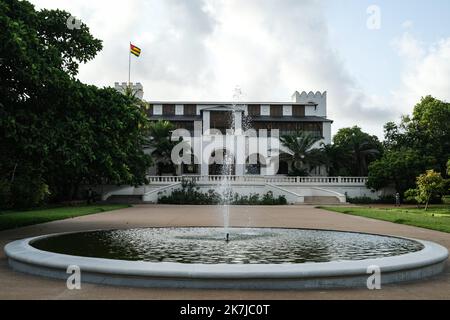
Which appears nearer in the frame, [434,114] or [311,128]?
[434,114]

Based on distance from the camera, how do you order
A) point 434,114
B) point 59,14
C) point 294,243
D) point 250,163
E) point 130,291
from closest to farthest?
point 130,291 → point 294,243 → point 59,14 → point 434,114 → point 250,163

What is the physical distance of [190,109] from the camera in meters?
67.1


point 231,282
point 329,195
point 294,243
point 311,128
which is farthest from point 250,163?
point 231,282

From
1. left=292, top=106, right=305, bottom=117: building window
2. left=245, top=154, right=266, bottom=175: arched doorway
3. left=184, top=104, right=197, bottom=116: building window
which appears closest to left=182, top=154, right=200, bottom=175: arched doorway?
left=245, top=154, right=266, bottom=175: arched doorway

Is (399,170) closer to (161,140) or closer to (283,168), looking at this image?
(283,168)

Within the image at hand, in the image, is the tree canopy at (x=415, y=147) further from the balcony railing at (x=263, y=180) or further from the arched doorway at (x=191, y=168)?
the arched doorway at (x=191, y=168)

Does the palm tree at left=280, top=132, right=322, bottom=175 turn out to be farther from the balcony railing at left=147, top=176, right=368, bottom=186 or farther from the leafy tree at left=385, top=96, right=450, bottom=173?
the leafy tree at left=385, top=96, right=450, bottom=173

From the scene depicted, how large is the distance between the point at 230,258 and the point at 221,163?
52.8 m

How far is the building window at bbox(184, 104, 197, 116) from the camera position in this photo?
6688 centimetres

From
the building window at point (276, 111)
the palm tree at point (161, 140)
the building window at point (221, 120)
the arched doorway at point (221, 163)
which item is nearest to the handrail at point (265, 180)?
the palm tree at point (161, 140)

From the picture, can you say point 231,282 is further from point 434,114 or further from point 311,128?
point 311,128

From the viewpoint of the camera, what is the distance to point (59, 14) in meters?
17.2

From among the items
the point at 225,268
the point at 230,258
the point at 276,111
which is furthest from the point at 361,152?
the point at 225,268
